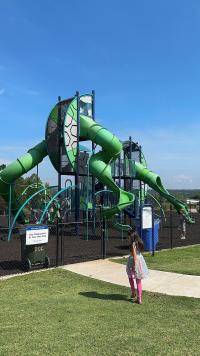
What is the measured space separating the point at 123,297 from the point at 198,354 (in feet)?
11.1

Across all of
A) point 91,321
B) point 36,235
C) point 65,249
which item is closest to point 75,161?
point 65,249

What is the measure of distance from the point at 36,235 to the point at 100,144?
39.5ft

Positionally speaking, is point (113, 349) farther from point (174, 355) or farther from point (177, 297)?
point (177, 297)

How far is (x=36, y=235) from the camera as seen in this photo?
11898 mm

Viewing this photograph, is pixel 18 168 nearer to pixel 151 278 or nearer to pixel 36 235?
pixel 36 235

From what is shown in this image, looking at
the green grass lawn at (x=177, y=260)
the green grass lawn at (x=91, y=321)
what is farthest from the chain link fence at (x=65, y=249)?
the green grass lawn at (x=91, y=321)

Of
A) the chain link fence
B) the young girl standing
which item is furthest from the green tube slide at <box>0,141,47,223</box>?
the young girl standing

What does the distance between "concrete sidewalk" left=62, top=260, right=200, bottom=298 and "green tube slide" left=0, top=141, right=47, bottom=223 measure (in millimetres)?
12009

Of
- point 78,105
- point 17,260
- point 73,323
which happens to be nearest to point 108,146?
point 78,105

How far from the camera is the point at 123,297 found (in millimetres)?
9062

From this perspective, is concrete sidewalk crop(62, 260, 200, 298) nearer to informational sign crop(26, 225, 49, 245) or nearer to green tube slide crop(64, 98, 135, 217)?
informational sign crop(26, 225, 49, 245)

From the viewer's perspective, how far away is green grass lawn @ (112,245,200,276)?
40.4 feet

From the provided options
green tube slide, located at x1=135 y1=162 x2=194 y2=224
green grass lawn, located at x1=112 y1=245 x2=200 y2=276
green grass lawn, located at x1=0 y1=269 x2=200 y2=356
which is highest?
green tube slide, located at x1=135 y1=162 x2=194 y2=224

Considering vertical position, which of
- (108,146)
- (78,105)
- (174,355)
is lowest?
(174,355)
